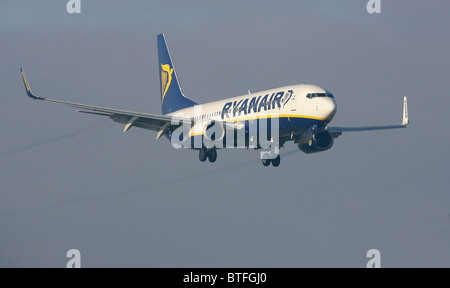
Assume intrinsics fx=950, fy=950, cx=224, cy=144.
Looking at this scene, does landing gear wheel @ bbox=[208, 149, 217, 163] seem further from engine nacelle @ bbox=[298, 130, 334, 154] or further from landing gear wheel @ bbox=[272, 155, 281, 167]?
engine nacelle @ bbox=[298, 130, 334, 154]

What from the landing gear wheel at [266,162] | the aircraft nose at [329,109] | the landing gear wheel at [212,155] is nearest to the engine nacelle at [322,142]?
the aircraft nose at [329,109]

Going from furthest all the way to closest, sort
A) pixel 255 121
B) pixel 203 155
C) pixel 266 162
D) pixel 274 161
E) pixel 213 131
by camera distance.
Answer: pixel 266 162 < pixel 274 161 < pixel 203 155 < pixel 213 131 < pixel 255 121

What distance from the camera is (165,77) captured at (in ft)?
350

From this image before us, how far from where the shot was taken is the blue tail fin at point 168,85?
10169cm

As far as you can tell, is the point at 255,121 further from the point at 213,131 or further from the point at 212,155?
the point at 212,155

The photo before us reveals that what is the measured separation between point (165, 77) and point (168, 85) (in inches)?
77.0

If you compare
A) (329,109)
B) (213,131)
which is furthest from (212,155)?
(329,109)

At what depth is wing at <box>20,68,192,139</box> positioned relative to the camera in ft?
263

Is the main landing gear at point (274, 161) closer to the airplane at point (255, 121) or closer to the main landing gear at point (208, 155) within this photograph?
the airplane at point (255, 121)

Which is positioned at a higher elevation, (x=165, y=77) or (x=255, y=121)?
(x=165, y=77)

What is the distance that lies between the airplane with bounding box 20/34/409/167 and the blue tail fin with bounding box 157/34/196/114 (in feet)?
22.0
